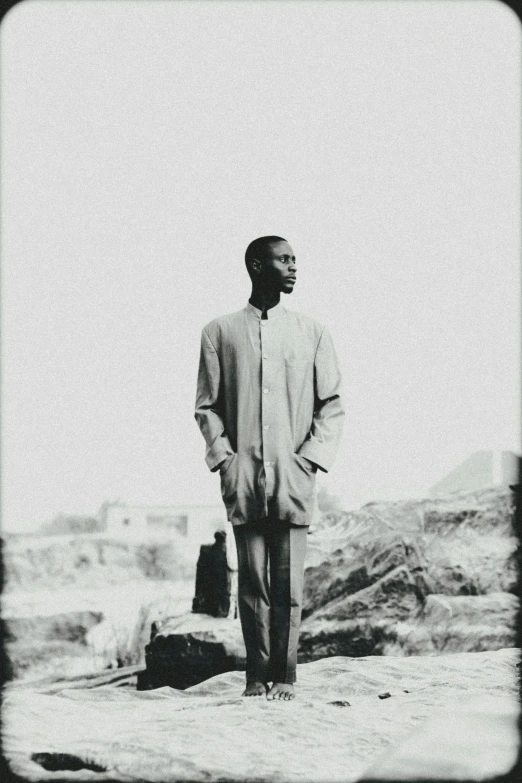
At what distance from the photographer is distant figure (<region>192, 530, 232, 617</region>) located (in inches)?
306

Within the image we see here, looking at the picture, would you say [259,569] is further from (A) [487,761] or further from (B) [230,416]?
(A) [487,761]

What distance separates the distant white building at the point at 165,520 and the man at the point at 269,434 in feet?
64.1

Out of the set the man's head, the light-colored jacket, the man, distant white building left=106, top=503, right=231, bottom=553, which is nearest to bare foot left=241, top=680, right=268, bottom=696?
the man

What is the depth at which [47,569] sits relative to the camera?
68.3 feet

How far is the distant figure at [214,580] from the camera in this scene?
25.5 ft

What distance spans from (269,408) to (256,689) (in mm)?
1347

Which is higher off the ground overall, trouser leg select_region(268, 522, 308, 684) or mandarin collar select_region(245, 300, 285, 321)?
mandarin collar select_region(245, 300, 285, 321)

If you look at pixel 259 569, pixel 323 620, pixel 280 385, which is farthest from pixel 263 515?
pixel 323 620

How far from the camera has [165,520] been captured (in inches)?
1059

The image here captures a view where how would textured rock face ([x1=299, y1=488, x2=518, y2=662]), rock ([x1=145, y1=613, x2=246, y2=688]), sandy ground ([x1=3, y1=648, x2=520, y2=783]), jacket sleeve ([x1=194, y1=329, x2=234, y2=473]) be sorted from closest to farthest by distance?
sandy ground ([x1=3, y1=648, x2=520, y2=783]) < jacket sleeve ([x1=194, y1=329, x2=234, y2=473]) < rock ([x1=145, y1=613, x2=246, y2=688]) < textured rock face ([x1=299, y1=488, x2=518, y2=662])

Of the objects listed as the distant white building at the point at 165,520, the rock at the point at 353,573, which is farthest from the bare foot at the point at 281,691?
the distant white building at the point at 165,520

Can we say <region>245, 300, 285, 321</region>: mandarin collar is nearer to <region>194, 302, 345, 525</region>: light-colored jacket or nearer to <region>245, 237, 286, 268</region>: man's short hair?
<region>194, 302, 345, 525</region>: light-colored jacket

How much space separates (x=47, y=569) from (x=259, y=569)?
658 inches

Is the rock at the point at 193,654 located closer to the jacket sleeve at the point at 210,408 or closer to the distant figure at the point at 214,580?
the distant figure at the point at 214,580
